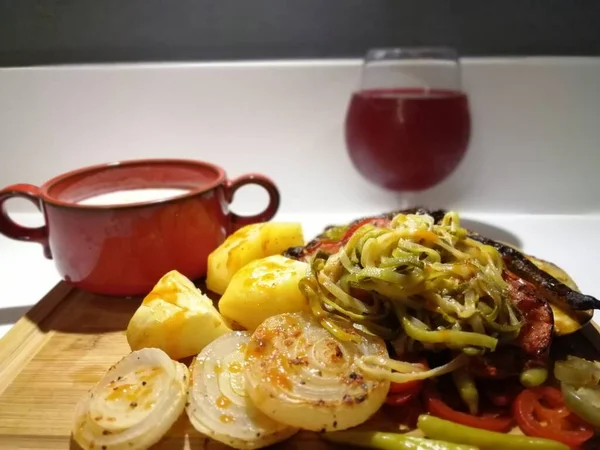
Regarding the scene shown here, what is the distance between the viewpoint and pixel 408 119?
1.32 meters

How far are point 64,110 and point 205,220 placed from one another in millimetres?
806

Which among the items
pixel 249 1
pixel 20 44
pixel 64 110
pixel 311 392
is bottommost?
pixel 311 392

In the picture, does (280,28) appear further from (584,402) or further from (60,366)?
(584,402)

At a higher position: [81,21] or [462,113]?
[81,21]

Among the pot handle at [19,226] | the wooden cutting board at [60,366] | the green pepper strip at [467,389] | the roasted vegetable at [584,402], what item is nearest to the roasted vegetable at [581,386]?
the roasted vegetable at [584,402]

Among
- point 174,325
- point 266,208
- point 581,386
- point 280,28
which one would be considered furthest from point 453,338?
point 280,28

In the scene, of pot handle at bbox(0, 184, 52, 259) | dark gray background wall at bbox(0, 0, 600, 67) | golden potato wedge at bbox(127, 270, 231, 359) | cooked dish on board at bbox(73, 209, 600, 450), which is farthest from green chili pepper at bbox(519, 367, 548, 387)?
dark gray background wall at bbox(0, 0, 600, 67)

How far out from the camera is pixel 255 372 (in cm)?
73

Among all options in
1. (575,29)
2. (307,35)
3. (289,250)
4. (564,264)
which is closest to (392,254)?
(289,250)

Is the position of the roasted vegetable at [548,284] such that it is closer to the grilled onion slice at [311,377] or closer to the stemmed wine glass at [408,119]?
the grilled onion slice at [311,377]

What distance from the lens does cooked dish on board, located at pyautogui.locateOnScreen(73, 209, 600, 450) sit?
0.71m

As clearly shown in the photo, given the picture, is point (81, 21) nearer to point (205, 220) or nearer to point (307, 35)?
point (307, 35)

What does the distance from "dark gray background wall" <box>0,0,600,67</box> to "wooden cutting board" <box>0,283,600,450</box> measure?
0.77m

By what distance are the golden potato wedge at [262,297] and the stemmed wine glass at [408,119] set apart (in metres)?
0.54
